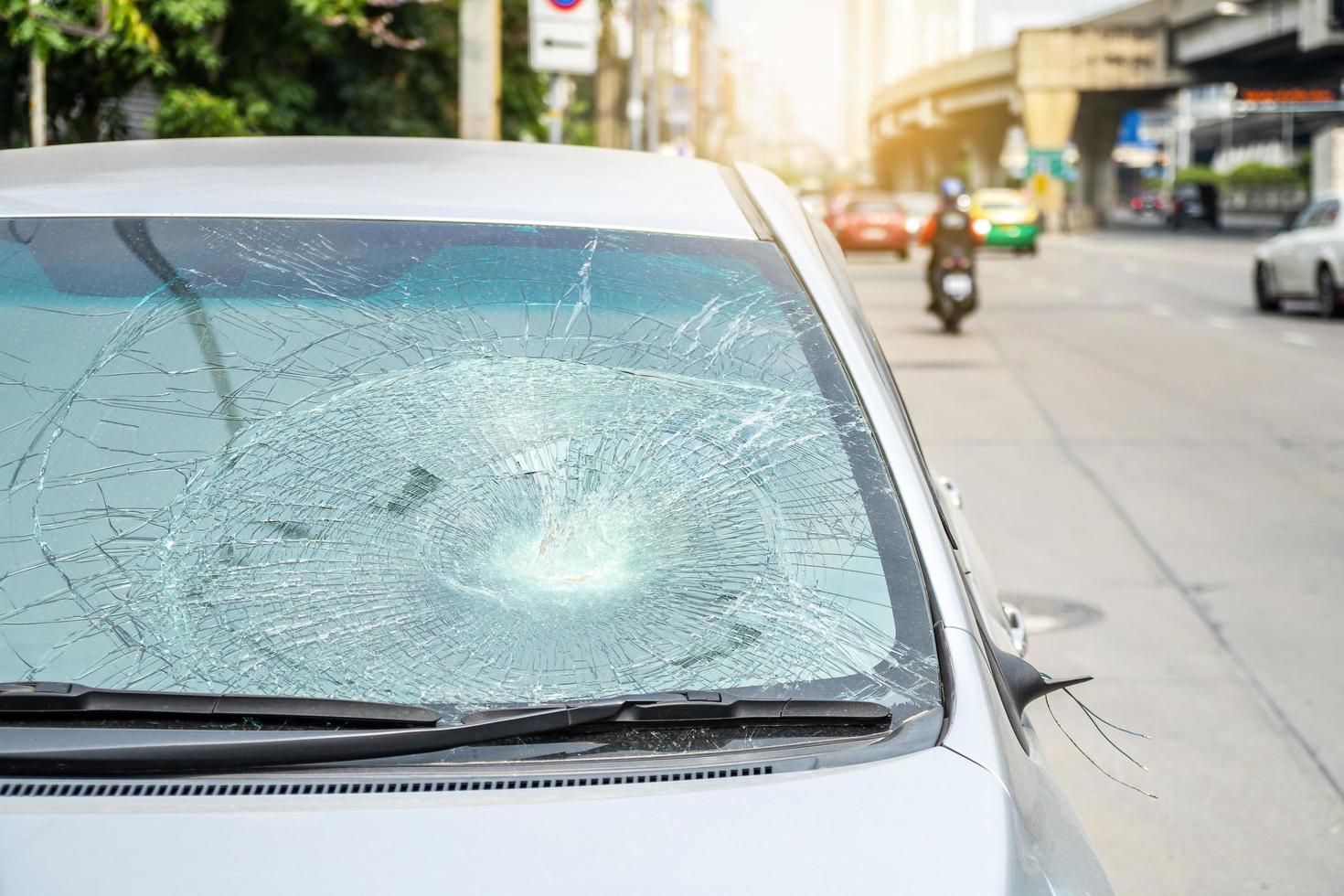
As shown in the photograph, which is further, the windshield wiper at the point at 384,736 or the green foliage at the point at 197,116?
the green foliage at the point at 197,116

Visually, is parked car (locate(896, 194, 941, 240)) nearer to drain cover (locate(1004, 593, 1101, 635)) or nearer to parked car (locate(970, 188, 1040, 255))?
parked car (locate(970, 188, 1040, 255))

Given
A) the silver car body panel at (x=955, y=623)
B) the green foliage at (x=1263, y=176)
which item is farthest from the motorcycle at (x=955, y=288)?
the green foliage at (x=1263, y=176)

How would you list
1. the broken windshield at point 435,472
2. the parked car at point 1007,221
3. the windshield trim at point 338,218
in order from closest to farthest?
the broken windshield at point 435,472
the windshield trim at point 338,218
the parked car at point 1007,221

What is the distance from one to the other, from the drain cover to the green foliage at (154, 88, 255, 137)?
5.39 m

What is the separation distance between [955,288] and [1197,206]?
181 ft

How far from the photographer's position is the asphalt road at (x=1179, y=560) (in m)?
4.30

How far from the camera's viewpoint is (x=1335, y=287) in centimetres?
2083

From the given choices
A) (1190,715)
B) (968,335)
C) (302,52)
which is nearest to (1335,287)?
(968,335)

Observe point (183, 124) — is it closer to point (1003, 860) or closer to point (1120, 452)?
point (1120, 452)

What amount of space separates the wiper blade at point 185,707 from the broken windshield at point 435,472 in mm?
59

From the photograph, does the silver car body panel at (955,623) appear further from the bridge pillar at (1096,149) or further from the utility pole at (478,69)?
the bridge pillar at (1096,149)

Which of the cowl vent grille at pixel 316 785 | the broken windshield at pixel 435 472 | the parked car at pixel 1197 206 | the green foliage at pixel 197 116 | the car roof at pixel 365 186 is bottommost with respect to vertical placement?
the cowl vent grille at pixel 316 785

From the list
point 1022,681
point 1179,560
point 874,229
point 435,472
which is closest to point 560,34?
point 1179,560

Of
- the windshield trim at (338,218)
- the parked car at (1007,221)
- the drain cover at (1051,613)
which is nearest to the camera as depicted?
the windshield trim at (338,218)
